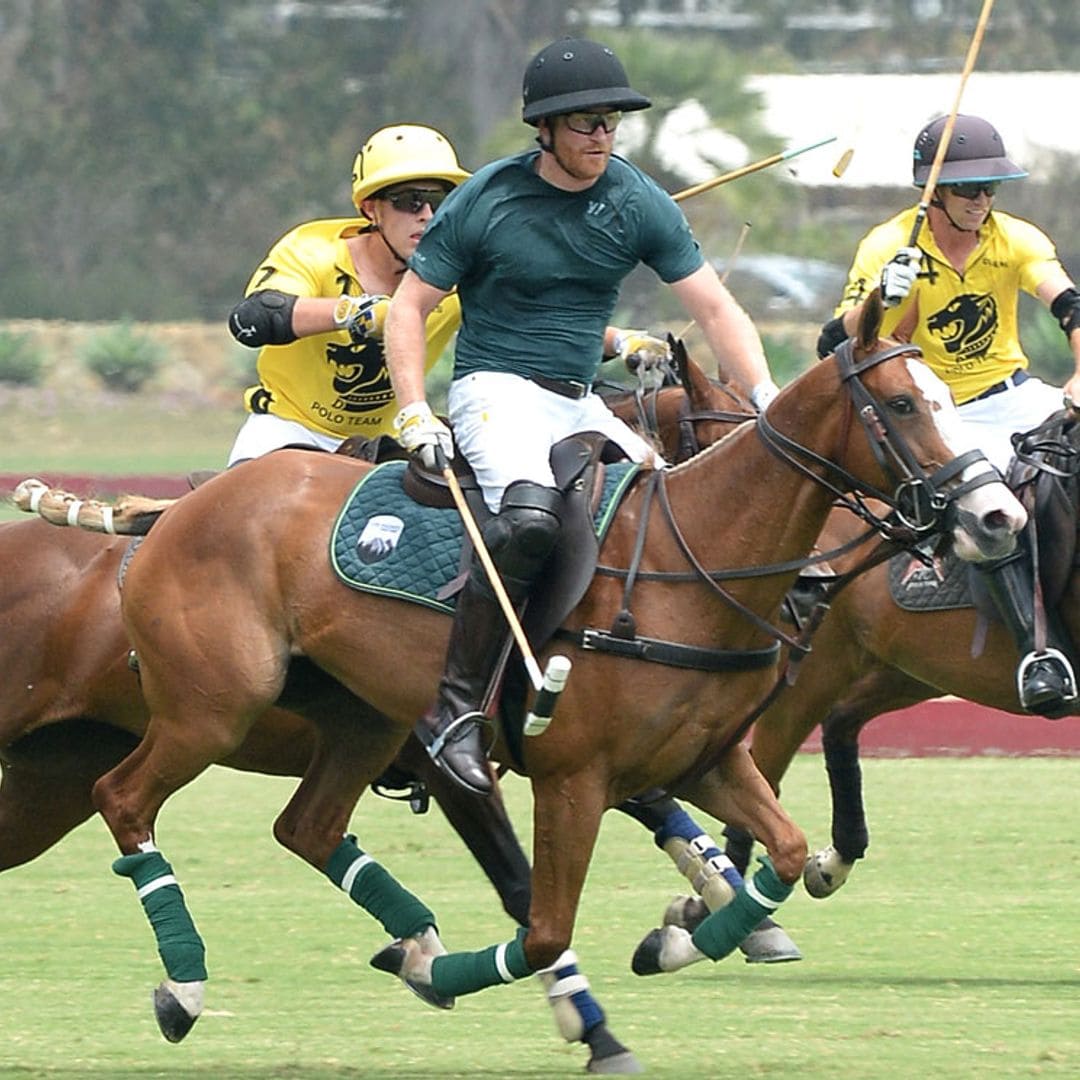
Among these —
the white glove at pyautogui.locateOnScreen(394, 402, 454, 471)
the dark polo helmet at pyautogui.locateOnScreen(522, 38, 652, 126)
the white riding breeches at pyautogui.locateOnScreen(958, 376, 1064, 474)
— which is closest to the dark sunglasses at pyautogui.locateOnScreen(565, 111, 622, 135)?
the dark polo helmet at pyautogui.locateOnScreen(522, 38, 652, 126)

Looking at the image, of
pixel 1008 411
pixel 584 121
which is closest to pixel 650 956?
pixel 584 121

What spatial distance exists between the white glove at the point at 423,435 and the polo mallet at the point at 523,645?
0.7 inches

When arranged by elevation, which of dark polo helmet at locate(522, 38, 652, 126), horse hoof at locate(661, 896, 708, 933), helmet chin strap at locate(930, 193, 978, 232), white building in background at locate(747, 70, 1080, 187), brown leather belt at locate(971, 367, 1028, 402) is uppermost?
white building in background at locate(747, 70, 1080, 187)

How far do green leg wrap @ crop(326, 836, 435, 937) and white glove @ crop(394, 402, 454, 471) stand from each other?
49.0 inches

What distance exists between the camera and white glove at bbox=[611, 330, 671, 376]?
292 inches

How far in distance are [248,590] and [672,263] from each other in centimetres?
126

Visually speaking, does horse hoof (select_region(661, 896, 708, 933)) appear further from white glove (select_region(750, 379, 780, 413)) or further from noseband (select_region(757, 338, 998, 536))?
noseband (select_region(757, 338, 998, 536))

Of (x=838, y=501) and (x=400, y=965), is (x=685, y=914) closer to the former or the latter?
(x=400, y=965)

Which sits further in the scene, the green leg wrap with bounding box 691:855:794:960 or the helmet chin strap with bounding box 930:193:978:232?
the helmet chin strap with bounding box 930:193:978:232

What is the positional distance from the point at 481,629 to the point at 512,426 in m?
0.47

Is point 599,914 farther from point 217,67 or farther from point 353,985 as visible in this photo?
point 217,67

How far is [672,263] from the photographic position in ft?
19.0

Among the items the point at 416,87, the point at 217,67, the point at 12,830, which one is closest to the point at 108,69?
the point at 217,67

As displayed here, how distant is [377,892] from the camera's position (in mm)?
6301
